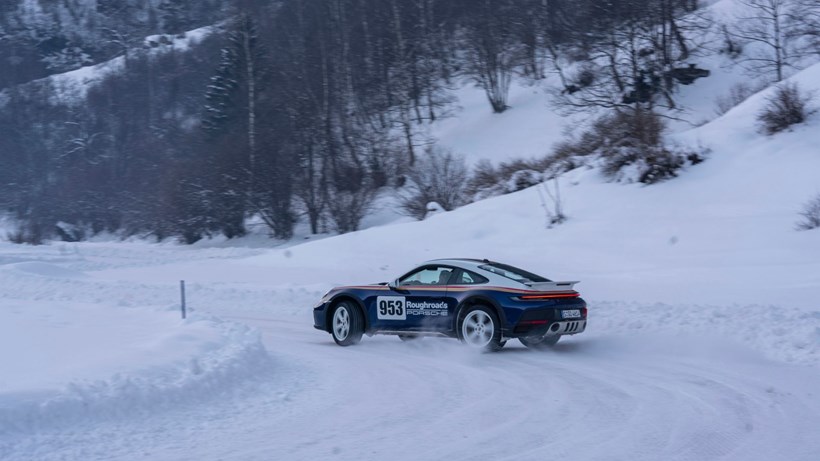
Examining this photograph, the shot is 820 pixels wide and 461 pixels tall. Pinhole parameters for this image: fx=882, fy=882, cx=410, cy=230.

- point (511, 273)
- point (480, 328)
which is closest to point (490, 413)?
point (480, 328)

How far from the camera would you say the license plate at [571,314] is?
12.8 meters

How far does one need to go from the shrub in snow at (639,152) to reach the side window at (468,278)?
13.9 meters

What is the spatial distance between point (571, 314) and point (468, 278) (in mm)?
1629

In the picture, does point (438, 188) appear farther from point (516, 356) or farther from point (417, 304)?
point (516, 356)

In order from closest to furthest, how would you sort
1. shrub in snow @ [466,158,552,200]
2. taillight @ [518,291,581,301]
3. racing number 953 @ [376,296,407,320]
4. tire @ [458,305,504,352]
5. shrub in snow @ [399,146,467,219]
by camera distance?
taillight @ [518,291,581,301] < tire @ [458,305,504,352] < racing number 953 @ [376,296,407,320] < shrub in snow @ [466,158,552,200] < shrub in snow @ [399,146,467,219]

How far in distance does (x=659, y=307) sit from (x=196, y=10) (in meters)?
110

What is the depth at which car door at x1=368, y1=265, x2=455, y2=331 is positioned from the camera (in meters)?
13.5

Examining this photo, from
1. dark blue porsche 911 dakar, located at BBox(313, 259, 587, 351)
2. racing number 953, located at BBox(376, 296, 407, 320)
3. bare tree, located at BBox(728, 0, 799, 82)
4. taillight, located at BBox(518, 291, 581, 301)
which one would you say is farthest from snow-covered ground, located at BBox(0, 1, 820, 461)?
bare tree, located at BBox(728, 0, 799, 82)

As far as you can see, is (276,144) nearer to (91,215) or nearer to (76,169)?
(91,215)

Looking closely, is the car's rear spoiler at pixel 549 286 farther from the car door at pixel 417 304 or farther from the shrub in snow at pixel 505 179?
the shrub in snow at pixel 505 179

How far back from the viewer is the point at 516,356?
500 inches

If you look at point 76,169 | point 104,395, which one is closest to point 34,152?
point 76,169

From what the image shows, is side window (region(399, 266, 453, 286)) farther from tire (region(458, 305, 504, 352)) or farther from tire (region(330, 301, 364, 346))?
tire (region(330, 301, 364, 346))

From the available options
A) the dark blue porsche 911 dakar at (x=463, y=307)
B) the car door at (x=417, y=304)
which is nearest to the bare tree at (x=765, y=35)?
the dark blue porsche 911 dakar at (x=463, y=307)
